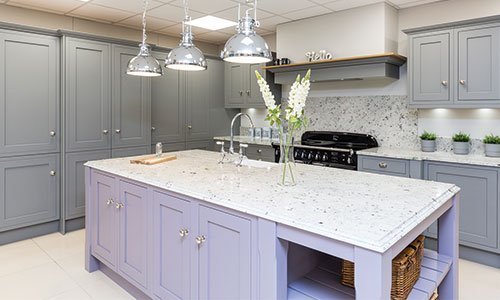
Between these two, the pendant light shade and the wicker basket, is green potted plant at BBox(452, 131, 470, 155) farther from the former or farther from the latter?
the pendant light shade

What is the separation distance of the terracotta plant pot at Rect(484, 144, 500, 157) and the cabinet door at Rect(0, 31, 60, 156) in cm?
444

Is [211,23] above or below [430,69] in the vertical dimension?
above

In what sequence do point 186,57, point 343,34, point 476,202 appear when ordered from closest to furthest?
point 186,57
point 476,202
point 343,34

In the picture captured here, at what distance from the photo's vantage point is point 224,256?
→ 6.11ft

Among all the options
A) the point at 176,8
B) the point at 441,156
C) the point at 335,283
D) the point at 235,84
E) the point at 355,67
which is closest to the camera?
the point at 335,283

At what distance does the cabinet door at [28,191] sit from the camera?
144 inches

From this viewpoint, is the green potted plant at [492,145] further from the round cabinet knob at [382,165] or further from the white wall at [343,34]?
the white wall at [343,34]

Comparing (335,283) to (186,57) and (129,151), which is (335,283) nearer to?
(186,57)

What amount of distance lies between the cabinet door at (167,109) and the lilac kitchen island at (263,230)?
212 centimetres

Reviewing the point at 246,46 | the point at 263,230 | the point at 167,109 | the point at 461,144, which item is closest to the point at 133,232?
the point at 263,230

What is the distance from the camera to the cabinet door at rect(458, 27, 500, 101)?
3.21 m

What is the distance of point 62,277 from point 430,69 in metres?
3.91

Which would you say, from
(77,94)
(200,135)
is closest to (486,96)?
(200,135)

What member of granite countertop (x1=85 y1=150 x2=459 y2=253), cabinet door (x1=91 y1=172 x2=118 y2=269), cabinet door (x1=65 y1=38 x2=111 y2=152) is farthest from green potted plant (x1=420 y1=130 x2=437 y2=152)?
cabinet door (x1=65 y1=38 x2=111 y2=152)
